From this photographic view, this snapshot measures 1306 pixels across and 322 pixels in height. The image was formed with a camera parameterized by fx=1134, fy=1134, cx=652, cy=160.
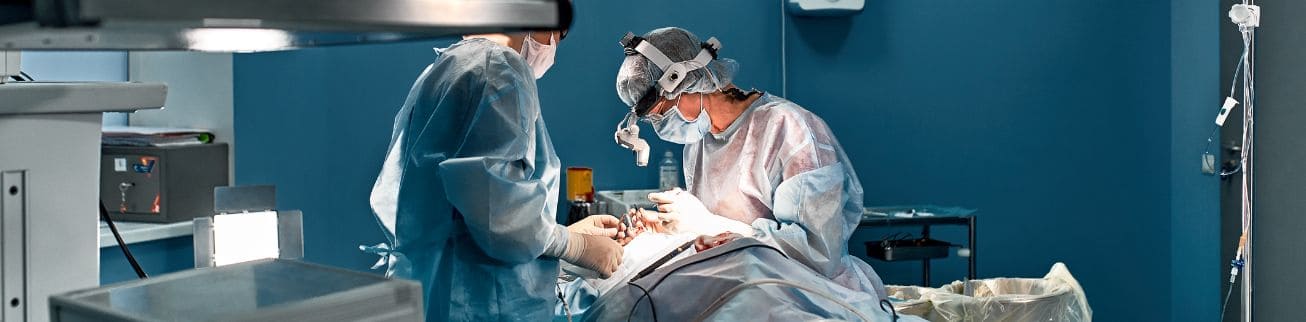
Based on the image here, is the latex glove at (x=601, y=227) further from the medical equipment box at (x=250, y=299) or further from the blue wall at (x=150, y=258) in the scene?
the medical equipment box at (x=250, y=299)

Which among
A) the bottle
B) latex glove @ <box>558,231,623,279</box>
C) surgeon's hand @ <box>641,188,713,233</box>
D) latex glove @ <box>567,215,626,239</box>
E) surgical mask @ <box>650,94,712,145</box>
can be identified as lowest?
latex glove @ <box>558,231,623,279</box>

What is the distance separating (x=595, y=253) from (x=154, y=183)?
193 centimetres

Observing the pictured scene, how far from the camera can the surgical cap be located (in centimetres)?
311

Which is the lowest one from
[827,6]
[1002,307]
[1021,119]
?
[1002,307]

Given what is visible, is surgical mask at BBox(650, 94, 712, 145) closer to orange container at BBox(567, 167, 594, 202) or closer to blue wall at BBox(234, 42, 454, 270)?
orange container at BBox(567, 167, 594, 202)

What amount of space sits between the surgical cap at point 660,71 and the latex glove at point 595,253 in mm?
573

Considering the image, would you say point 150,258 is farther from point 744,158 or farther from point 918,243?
point 918,243

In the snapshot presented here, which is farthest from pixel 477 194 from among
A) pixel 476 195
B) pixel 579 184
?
pixel 579 184

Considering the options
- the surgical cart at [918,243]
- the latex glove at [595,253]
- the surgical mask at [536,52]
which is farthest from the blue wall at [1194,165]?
the surgical mask at [536,52]

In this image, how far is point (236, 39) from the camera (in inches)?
38.1

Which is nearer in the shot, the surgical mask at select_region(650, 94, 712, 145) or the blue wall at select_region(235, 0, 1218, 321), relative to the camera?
the surgical mask at select_region(650, 94, 712, 145)

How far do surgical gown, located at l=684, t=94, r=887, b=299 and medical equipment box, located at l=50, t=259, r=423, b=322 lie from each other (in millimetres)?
1805

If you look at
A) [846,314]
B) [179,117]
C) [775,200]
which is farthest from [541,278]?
[179,117]

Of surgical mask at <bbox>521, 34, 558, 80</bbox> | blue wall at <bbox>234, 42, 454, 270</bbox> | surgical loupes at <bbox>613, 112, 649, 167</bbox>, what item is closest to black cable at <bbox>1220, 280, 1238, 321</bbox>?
surgical loupes at <bbox>613, 112, 649, 167</bbox>
